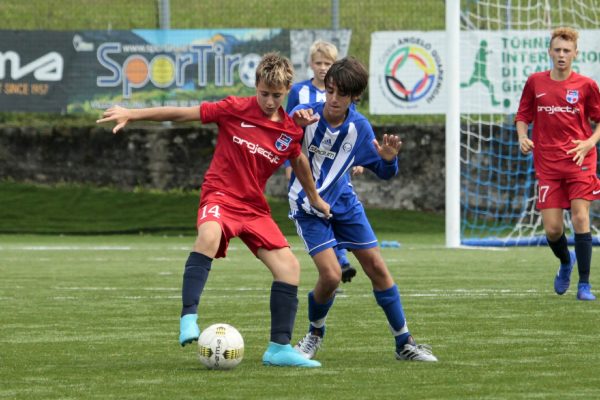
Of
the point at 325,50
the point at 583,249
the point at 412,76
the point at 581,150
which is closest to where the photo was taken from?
the point at 325,50

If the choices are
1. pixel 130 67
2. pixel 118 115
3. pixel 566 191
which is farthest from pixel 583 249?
pixel 130 67

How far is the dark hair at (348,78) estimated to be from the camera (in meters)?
6.16

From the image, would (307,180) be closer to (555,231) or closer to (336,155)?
(336,155)

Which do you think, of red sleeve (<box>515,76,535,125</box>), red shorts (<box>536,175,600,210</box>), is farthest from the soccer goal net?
red shorts (<box>536,175,600,210</box>)

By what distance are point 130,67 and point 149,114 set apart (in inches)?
500

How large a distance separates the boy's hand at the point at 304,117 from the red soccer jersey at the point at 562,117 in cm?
374

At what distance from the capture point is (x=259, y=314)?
834 cm

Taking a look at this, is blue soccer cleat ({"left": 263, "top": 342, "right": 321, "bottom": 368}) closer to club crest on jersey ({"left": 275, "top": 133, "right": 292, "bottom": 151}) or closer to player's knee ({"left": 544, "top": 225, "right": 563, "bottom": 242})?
club crest on jersey ({"left": 275, "top": 133, "right": 292, "bottom": 151})

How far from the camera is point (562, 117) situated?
31.4 ft

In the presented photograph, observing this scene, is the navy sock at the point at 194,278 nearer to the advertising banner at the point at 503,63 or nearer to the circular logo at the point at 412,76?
the advertising banner at the point at 503,63

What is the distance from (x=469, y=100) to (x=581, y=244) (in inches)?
286

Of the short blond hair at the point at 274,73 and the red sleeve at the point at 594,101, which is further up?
the short blond hair at the point at 274,73

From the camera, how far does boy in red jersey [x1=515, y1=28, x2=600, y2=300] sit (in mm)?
9375


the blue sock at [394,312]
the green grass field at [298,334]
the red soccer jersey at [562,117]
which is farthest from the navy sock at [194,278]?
the red soccer jersey at [562,117]
